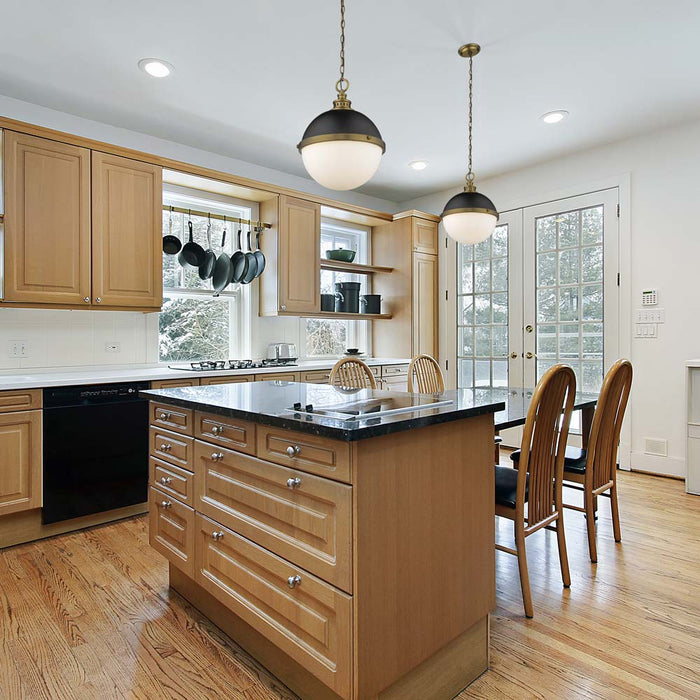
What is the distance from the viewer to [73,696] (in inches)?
61.3

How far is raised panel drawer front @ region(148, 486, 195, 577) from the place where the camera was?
194 cm

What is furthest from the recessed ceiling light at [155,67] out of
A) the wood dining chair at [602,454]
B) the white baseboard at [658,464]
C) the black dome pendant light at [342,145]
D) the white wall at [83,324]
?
the white baseboard at [658,464]

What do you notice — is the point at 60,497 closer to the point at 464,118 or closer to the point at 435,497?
the point at 435,497

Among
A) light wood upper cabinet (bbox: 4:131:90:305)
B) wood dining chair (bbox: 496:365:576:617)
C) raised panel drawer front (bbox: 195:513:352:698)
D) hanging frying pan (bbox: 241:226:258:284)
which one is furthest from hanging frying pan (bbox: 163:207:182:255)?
wood dining chair (bbox: 496:365:576:617)

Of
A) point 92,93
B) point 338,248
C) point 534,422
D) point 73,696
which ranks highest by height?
point 92,93

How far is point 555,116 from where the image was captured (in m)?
3.61

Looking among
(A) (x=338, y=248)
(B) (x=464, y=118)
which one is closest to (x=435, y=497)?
(B) (x=464, y=118)

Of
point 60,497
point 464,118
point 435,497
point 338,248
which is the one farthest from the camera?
point 338,248

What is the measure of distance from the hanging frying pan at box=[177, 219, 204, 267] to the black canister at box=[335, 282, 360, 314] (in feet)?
4.67

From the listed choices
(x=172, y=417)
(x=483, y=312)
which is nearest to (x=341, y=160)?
(x=172, y=417)

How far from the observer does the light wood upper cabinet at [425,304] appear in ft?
17.0

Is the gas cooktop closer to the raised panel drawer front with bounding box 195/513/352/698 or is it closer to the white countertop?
the white countertop

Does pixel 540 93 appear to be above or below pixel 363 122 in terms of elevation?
above

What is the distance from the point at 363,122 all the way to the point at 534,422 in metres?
1.31
